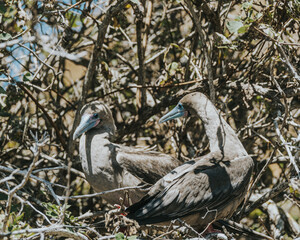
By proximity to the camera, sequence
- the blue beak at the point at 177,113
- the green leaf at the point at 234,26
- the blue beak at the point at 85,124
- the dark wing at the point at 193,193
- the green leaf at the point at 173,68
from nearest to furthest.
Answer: the dark wing at the point at 193,193 → the green leaf at the point at 234,26 → the blue beak at the point at 85,124 → the blue beak at the point at 177,113 → the green leaf at the point at 173,68

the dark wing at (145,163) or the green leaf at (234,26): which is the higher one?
the green leaf at (234,26)

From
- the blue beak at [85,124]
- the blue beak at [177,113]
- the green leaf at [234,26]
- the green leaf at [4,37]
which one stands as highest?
the green leaf at [4,37]

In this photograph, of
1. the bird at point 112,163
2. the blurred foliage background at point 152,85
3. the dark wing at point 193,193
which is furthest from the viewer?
the bird at point 112,163

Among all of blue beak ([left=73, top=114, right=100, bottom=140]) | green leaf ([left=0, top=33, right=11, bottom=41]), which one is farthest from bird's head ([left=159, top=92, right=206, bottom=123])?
green leaf ([left=0, top=33, right=11, bottom=41])

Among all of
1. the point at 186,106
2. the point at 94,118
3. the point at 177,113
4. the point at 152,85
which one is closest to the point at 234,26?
the point at 186,106

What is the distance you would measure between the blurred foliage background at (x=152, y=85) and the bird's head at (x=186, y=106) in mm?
185

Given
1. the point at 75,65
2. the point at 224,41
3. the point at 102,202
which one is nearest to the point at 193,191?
the point at 224,41

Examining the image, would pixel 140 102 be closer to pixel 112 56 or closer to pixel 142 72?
pixel 142 72

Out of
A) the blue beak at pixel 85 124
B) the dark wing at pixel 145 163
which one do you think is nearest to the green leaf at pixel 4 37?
the blue beak at pixel 85 124

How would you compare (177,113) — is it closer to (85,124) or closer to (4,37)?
(85,124)

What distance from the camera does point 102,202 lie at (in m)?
6.03

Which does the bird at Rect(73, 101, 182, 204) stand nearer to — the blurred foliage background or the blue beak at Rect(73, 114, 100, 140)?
the blue beak at Rect(73, 114, 100, 140)

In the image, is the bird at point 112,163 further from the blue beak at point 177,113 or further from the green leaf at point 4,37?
the green leaf at point 4,37

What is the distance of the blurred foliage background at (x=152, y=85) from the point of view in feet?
15.4
